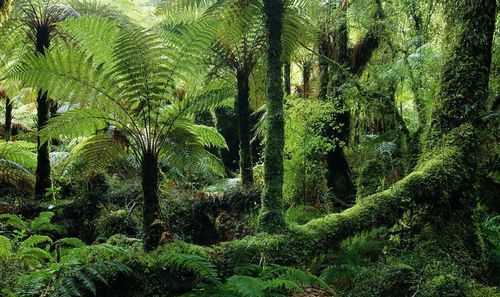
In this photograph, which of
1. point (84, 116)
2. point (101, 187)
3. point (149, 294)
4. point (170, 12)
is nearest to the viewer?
point (149, 294)

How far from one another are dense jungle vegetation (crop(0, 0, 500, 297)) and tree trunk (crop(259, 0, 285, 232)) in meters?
0.01

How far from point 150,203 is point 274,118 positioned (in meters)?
1.29

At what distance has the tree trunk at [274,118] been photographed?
4.02m

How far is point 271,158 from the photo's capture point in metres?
4.08

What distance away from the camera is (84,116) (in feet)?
13.2

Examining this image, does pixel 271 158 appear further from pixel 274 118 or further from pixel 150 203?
pixel 150 203

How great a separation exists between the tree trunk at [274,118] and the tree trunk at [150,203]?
2.89 feet

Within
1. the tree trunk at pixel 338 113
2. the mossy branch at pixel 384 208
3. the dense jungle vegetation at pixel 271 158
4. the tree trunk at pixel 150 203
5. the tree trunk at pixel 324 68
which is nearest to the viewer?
the dense jungle vegetation at pixel 271 158

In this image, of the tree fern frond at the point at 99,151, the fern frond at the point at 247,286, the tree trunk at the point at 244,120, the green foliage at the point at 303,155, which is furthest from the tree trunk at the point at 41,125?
the fern frond at the point at 247,286

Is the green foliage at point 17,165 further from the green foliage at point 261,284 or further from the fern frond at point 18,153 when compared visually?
the green foliage at point 261,284

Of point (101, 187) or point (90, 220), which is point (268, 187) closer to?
point (90, 220)

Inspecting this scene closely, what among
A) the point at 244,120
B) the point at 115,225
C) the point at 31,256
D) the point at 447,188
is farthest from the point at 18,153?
the point at 447,188

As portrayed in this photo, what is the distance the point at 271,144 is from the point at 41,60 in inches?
79.6

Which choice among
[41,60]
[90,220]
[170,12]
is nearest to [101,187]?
[90,220]
